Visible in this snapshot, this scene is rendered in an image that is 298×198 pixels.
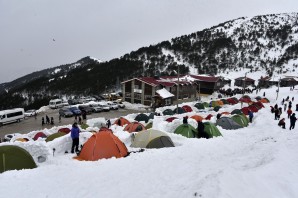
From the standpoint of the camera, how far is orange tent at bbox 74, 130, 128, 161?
12414 mm

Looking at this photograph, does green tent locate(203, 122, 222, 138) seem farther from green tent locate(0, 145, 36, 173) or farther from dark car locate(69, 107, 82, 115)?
dark car locate(69, 107, 82, 115)

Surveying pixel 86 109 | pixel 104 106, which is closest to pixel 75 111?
pixel 86 109

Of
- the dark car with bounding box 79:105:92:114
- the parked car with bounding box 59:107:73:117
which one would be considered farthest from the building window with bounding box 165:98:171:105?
the parked car with bounding box 59:107:73:117

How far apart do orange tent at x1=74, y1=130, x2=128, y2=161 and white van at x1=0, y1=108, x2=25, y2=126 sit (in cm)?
3314

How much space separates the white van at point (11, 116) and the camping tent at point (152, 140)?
107 feet

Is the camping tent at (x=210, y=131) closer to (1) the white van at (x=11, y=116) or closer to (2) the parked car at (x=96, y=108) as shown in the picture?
(1) the white van at (x=11, y=116)

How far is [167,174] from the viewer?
966 centimetres

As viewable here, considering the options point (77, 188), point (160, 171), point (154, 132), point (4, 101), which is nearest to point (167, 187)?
point (160, 171)

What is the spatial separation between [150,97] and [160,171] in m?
47.2

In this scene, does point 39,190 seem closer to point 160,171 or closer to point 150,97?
point 160,171

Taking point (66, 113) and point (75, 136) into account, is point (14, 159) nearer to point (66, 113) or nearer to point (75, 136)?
point (75, 136)

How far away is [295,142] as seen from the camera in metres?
14.4

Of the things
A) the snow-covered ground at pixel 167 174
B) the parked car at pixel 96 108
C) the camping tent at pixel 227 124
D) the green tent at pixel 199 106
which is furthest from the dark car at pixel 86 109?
the snow-covered ground at pixel 167 174

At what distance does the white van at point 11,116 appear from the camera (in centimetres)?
4124
